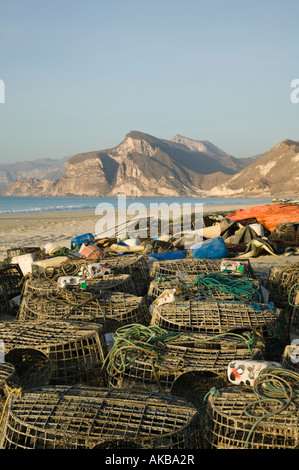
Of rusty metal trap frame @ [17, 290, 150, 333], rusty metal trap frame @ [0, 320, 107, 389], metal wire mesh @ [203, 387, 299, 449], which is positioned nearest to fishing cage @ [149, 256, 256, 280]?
rusty metal trap frame @ [17, 290, 150, 333]

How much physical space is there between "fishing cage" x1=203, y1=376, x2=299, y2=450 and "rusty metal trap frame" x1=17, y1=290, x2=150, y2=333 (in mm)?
1631

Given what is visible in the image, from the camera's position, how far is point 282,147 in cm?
11844

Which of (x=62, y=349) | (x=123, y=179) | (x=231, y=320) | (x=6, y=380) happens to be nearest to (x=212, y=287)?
(x=231, y=320)

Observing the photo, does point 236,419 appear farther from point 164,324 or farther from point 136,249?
point 136,249

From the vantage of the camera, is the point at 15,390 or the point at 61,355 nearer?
the point at 15,390

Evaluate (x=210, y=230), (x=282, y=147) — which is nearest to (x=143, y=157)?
(x=282, y=147)

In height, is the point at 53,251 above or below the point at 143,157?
below

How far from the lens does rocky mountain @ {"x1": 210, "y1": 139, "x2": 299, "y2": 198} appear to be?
329 feet

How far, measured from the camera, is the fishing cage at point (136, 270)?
5664mm

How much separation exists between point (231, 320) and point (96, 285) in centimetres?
169

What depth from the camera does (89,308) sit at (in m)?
4.04

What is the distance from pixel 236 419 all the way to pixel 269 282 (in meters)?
3.49

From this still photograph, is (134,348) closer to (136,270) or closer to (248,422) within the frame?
(248,422)

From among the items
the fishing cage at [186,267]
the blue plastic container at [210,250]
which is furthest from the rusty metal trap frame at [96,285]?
the blue plastic container at [210,250]
